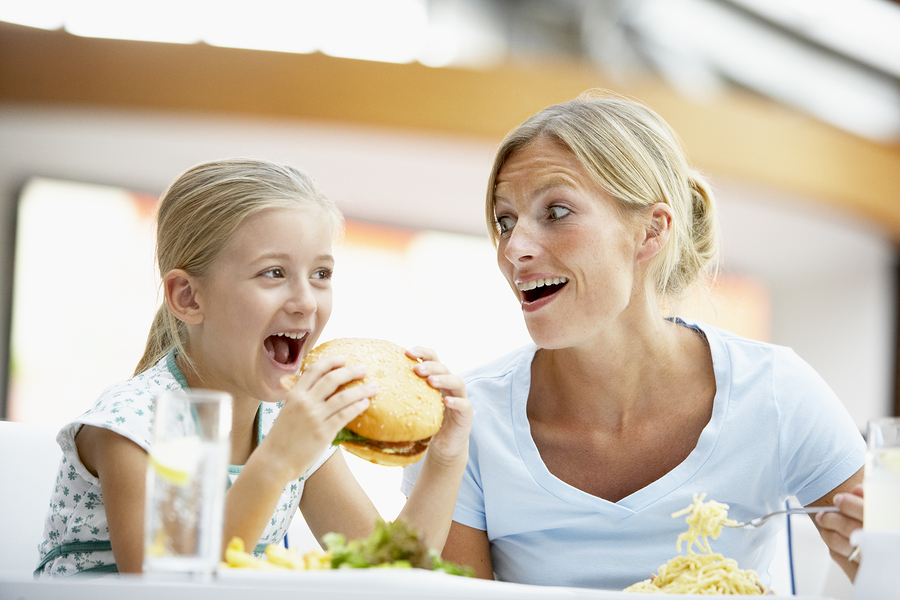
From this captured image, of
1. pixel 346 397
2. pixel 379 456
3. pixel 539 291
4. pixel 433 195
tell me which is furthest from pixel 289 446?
pixel 433 195

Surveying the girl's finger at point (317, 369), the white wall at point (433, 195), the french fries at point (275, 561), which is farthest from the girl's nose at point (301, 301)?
the white wall at point (433, 195)

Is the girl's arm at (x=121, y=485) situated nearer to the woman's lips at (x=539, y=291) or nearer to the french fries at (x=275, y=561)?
the french fries at (x=275, y=561)

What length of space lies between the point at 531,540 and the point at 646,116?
104 cm

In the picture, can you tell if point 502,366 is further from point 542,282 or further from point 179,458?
point 179,458

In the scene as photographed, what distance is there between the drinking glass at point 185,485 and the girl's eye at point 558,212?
1060 mm

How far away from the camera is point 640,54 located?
7.94m

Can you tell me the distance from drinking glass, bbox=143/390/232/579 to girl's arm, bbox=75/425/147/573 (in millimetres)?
505

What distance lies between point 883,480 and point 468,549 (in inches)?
38.7

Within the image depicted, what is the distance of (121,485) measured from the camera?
1460mm

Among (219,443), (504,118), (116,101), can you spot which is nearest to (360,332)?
(504,118)

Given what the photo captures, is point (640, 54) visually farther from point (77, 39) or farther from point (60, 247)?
point (60, 247)

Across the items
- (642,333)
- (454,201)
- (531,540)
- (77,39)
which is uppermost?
(77,39)

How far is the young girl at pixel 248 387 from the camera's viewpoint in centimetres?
135

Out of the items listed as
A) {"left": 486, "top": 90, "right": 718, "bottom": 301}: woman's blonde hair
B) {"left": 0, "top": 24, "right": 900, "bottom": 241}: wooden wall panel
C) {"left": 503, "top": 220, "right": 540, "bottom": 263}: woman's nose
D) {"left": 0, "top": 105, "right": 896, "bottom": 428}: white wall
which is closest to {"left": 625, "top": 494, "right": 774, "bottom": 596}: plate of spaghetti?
{"left": 503, "top": 220, "right": 540, "bottom": 263}: woman's nose
